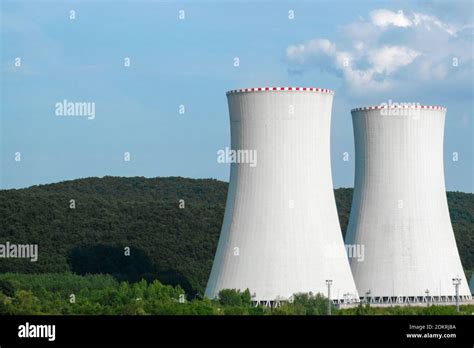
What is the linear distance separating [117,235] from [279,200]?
32.8 m

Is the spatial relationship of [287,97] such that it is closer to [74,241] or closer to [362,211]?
[362,211]

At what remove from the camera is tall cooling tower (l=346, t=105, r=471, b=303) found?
34281 mm

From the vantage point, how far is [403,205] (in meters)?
34.5

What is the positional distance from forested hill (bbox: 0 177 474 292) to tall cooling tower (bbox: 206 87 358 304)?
19.9 m

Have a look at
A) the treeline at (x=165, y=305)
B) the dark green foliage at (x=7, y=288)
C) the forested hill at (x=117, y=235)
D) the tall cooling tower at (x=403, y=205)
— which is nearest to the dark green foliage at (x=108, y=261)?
the forested hill at (x=117, y=235)

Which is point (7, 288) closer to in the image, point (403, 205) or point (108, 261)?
point (403, 205)

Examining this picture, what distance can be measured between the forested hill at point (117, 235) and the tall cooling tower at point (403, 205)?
642 inches
